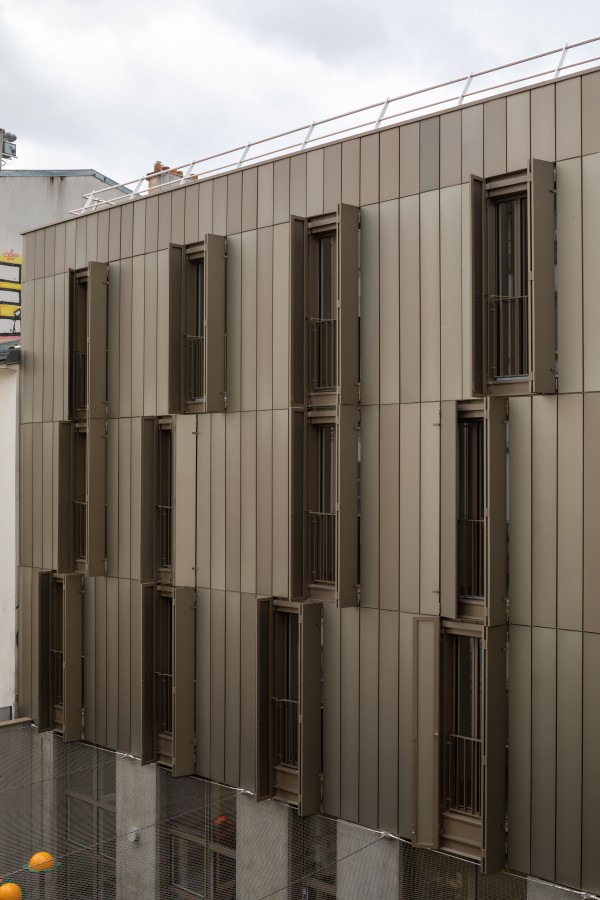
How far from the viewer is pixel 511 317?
455 inches

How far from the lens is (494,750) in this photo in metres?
11.1

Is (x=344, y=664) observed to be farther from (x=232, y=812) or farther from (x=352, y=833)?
(x=232, y=812)

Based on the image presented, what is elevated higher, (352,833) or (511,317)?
(511,317)

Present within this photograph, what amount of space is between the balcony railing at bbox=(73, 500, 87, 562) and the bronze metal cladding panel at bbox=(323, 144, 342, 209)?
7336 millimetres

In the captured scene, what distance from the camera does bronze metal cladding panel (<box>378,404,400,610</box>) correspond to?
41.1 ft

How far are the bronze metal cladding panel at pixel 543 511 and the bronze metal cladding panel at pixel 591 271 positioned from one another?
1.90ft

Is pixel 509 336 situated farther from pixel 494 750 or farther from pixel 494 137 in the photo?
pixel 494 750

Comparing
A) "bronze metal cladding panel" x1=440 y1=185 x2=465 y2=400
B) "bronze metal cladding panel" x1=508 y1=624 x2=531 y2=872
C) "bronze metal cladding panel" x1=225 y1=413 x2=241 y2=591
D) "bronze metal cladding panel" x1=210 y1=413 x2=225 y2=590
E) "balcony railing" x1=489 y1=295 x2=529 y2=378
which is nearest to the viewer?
"bronze metal cladding panel" x1=508 y1=624 x2=531 y2=872

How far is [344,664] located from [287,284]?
5403mm

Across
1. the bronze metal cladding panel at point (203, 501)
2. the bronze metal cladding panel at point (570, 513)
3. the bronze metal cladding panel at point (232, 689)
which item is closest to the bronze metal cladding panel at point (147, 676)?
the bronze metal cladding panel at point (203, 501)

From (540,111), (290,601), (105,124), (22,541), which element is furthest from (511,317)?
(105,124)

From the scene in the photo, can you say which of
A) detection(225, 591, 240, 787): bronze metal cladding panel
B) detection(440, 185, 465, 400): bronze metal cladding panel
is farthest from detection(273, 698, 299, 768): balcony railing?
detection(440, 185, 465, 400): bronze metal cladding panel

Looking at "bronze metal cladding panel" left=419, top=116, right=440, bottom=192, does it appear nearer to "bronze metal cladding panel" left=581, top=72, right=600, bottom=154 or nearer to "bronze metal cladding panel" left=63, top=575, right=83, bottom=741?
"bronze metal cladding panel" left=581, top=72, right=600, bottom=154

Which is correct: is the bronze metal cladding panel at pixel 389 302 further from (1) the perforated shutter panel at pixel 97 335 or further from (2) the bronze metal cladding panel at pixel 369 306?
(1) the perforated shutter panel at pixel 97 335
